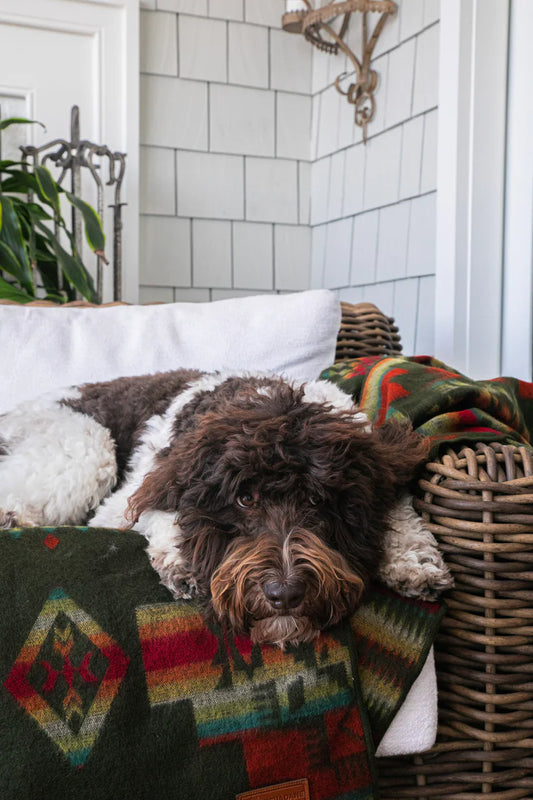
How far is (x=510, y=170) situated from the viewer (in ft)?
9.34

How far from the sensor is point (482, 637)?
4.42ft

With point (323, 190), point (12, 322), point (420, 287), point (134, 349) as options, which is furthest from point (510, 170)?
point (12, 322)

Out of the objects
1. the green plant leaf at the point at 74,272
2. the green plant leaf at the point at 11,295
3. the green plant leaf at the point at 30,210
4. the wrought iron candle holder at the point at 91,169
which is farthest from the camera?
the wrought iron candle holder at the point at 91,169

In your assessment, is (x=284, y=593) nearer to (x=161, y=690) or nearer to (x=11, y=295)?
(x=161, y=690)

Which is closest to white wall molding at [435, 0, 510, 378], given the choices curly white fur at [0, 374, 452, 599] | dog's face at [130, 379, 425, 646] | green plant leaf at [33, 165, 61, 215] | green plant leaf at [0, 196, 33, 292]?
curly white fur at [0, 374, 452, 599]

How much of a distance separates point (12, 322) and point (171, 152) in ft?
5.78

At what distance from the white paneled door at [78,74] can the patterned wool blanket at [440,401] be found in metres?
2.07

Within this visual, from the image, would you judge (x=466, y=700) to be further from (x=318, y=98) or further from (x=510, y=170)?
(x=318, y=98)

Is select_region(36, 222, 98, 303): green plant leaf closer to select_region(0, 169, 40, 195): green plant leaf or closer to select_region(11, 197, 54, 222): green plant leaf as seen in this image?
select_region(11, 197, 54, 222): green plant leaf

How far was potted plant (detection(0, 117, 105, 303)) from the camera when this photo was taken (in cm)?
275

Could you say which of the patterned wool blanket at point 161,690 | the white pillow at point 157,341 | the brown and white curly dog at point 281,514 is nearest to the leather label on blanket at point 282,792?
the patterned wool blanket at point 161,690

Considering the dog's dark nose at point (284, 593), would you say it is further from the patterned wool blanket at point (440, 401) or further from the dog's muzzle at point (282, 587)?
the patterned wool blanket at point (440, 401)

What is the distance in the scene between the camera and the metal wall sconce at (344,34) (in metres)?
3.22

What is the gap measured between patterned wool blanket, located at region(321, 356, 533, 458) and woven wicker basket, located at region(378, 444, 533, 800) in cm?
13
